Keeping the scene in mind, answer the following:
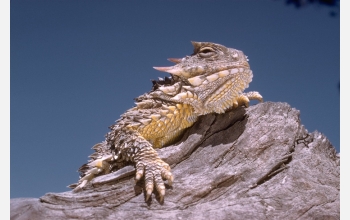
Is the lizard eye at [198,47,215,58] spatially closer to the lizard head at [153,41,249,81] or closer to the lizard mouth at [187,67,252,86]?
the lizard head at [153,41,249,81]

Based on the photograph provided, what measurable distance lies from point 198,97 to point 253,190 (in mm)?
967

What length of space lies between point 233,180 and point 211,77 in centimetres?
93

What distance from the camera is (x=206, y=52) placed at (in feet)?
12.3

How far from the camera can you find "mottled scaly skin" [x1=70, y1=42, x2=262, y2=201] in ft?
12.0

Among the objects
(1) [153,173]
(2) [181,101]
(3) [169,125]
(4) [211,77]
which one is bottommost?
(1) [153,173]

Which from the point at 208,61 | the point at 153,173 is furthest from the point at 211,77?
the point at 153,173

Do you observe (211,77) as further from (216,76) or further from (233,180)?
(233,180)

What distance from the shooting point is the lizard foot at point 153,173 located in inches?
121

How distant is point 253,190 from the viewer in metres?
3.24

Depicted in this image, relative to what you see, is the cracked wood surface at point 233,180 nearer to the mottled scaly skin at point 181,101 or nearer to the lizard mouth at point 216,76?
the mottled scaly skin at point 181,101

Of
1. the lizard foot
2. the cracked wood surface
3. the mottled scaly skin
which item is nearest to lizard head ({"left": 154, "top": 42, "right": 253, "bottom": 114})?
the mottled scaly skin

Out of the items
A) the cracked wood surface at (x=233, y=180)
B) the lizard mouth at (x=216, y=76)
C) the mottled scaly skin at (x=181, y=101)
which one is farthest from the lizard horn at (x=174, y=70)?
the cracked wood surface at (x=233, y=180)

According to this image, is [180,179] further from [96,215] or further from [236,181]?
[96,215]

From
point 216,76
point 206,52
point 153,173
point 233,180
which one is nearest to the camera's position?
point 153,173
